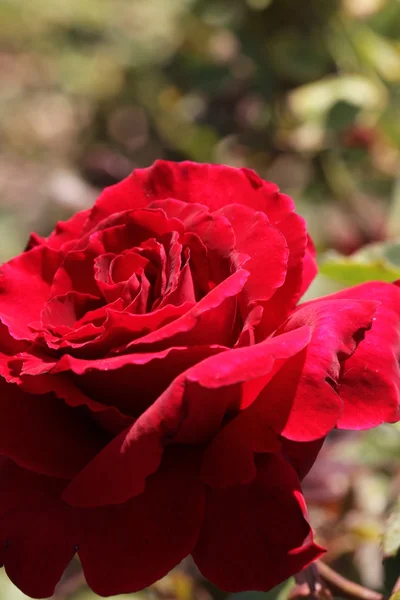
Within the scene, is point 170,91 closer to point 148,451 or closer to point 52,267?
point 52,267

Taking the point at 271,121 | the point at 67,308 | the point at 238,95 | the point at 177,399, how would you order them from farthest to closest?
the point at 238,95 < the point at 271,121 < the point at 67,308 < the point at 177,399

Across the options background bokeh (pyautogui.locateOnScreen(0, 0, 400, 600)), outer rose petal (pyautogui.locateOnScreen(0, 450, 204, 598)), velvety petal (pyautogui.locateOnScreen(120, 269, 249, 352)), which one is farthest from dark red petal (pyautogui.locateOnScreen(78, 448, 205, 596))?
background bokeh (pyautogui.locateOnScreen(0, 0, 400, 600))

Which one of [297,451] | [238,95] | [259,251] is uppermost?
[259,251]

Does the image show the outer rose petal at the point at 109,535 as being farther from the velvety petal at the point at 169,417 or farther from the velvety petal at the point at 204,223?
the velvety petal at the point at 204,223

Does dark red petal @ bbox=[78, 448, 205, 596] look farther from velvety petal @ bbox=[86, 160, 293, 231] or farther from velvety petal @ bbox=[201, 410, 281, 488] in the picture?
velvety petal @ bbox=[86, 160, 293, 231]

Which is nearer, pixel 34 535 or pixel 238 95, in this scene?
pixel 34 535

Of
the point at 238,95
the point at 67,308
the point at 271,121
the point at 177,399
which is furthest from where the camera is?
the point at 238,95

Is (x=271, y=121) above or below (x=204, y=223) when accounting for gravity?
below

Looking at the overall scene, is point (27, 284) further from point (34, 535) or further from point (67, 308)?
point (34, 535)

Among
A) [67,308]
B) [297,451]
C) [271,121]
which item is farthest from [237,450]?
[271,121]
